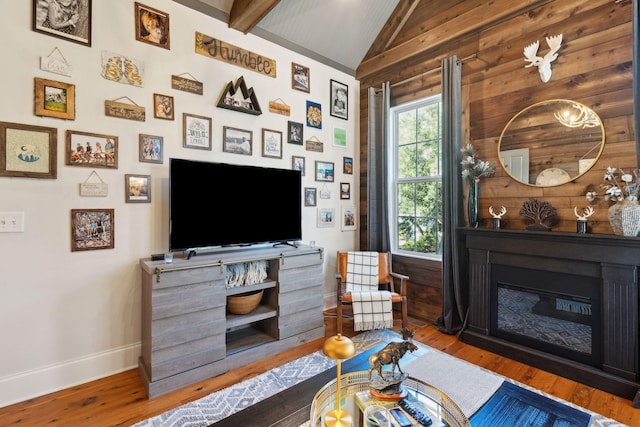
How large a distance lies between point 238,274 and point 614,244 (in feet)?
8.87

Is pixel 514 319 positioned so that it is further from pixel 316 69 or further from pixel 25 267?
pixel 25 267

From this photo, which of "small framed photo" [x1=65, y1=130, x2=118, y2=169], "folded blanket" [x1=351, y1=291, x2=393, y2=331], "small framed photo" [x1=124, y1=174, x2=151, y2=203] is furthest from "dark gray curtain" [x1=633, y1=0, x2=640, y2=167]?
"small framed photo" [x1=65, y1=130, x2=118, y2=169]

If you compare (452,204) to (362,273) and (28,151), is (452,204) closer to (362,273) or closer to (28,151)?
(362,273)

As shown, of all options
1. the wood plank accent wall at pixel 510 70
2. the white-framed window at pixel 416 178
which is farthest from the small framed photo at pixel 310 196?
the wood plank accent wall at pixel 510 70

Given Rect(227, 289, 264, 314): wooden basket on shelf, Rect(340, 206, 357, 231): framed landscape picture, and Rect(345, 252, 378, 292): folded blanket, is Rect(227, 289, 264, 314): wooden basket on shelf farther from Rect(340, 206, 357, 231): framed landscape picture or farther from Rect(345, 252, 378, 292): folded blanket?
Rect(340, 206, 357, 231): framed landscape picture

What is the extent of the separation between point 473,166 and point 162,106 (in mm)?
2742

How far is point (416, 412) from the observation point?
3.99ft

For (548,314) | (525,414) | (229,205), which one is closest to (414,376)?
(525,414)

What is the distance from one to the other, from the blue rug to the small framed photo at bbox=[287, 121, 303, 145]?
2709mm

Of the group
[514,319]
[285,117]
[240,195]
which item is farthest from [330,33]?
[514,319]

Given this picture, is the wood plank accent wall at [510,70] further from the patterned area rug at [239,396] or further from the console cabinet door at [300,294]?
the patterned area rug at [239,396]

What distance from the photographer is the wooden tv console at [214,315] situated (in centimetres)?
205

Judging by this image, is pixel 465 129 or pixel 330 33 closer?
pixel 465 129

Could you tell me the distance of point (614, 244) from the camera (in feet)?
6.75
